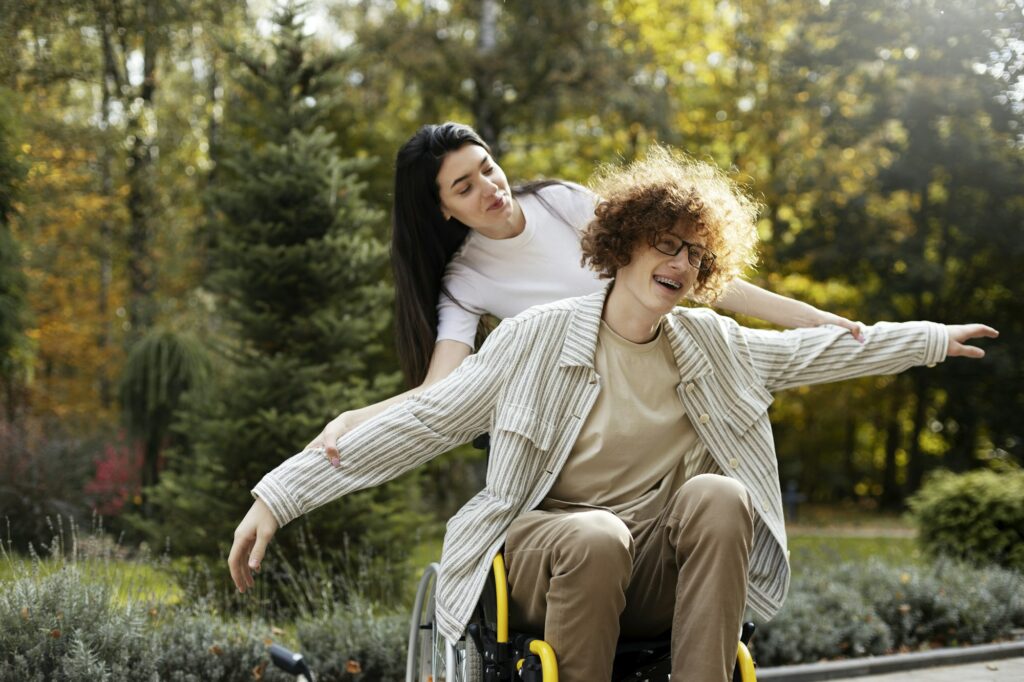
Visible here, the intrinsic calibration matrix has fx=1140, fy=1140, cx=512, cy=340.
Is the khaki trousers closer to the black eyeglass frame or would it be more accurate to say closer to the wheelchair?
the wheelchair

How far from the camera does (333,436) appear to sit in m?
2.66

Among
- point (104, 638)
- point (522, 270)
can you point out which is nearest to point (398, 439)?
point (522, 270)

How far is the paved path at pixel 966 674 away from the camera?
494cm

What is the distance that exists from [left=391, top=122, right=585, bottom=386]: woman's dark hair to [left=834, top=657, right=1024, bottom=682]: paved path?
2.90 meters

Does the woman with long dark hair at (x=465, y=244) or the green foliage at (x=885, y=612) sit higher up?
the woman with long dark hair at (x=465, y=244)

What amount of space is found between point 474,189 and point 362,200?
4.34m

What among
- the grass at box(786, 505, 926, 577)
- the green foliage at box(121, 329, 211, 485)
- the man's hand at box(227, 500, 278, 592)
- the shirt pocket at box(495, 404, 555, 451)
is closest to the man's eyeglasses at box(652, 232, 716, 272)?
the shirt pocket at box(495, 404, 555, 451)

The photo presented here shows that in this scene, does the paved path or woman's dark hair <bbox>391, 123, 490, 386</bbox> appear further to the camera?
the paved path

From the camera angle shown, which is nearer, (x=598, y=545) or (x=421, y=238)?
(x=598, y=545)

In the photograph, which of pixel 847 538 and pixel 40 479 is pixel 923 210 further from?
pixel 40 479

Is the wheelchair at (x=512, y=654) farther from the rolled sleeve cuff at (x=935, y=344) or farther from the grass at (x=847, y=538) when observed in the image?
the grass at (x=847, y=538)

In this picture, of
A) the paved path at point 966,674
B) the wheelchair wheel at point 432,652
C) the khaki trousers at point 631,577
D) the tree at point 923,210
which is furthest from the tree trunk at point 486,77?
the khaki trousers at point 631,577

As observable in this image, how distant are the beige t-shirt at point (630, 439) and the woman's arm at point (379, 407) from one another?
16.7 inches

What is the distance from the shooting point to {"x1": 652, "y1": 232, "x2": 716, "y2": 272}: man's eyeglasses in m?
2.63
